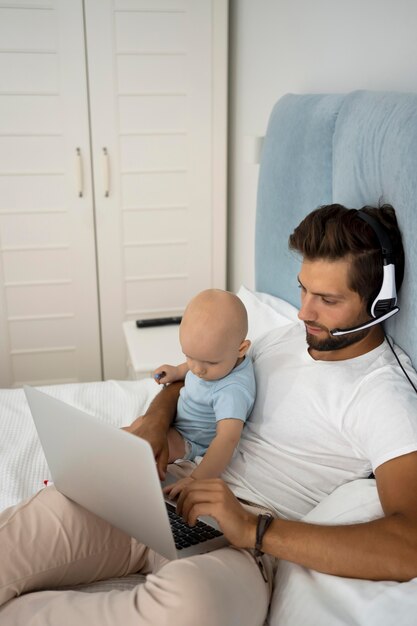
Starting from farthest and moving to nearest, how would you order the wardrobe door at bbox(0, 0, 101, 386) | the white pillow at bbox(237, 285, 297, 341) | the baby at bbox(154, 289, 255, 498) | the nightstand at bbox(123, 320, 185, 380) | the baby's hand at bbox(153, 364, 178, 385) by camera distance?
1. the wardrobe door at bbox(0, 0, 101, 386)
2. the nightstand at bbox(123, 320, 185, 380)
3. the white pillow at bbox(237, 285, 297, 341)
4. the baby's hand at bbox(153, 364, 178, 385)
5. the baby at bbox(154, 289, 255, 498)

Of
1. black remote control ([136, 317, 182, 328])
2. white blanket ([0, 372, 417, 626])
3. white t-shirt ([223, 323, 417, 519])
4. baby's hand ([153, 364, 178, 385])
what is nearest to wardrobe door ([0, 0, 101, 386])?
black remote control ([136, 317, 182, 328])

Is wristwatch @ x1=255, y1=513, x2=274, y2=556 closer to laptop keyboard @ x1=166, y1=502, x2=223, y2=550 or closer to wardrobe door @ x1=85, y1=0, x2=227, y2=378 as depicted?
laptop keyboard @ x1=166, y1=502, x2=223, y2=550

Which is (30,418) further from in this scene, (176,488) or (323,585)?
(323,585)

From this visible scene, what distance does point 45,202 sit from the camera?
2.85 m

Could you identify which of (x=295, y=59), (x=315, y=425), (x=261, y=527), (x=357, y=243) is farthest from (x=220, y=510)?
(x=295, y=59)

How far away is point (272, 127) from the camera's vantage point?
211cm

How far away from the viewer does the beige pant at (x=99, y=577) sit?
106 cm

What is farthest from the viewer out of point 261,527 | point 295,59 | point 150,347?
point 150,347

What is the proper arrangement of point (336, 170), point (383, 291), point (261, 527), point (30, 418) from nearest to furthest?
point (261, 527)
point (383, 291)
point (336, 170)
point (30, 418)

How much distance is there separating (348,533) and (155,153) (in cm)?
208

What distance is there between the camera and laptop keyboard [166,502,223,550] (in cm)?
126

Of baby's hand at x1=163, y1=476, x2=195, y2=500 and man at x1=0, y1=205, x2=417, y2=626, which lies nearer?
man at x1=0, y1=205, x2=417, y2=626

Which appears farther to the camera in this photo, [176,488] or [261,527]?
[176,488]

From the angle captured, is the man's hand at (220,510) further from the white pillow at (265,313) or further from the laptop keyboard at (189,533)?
the white pillow at (265,313)
